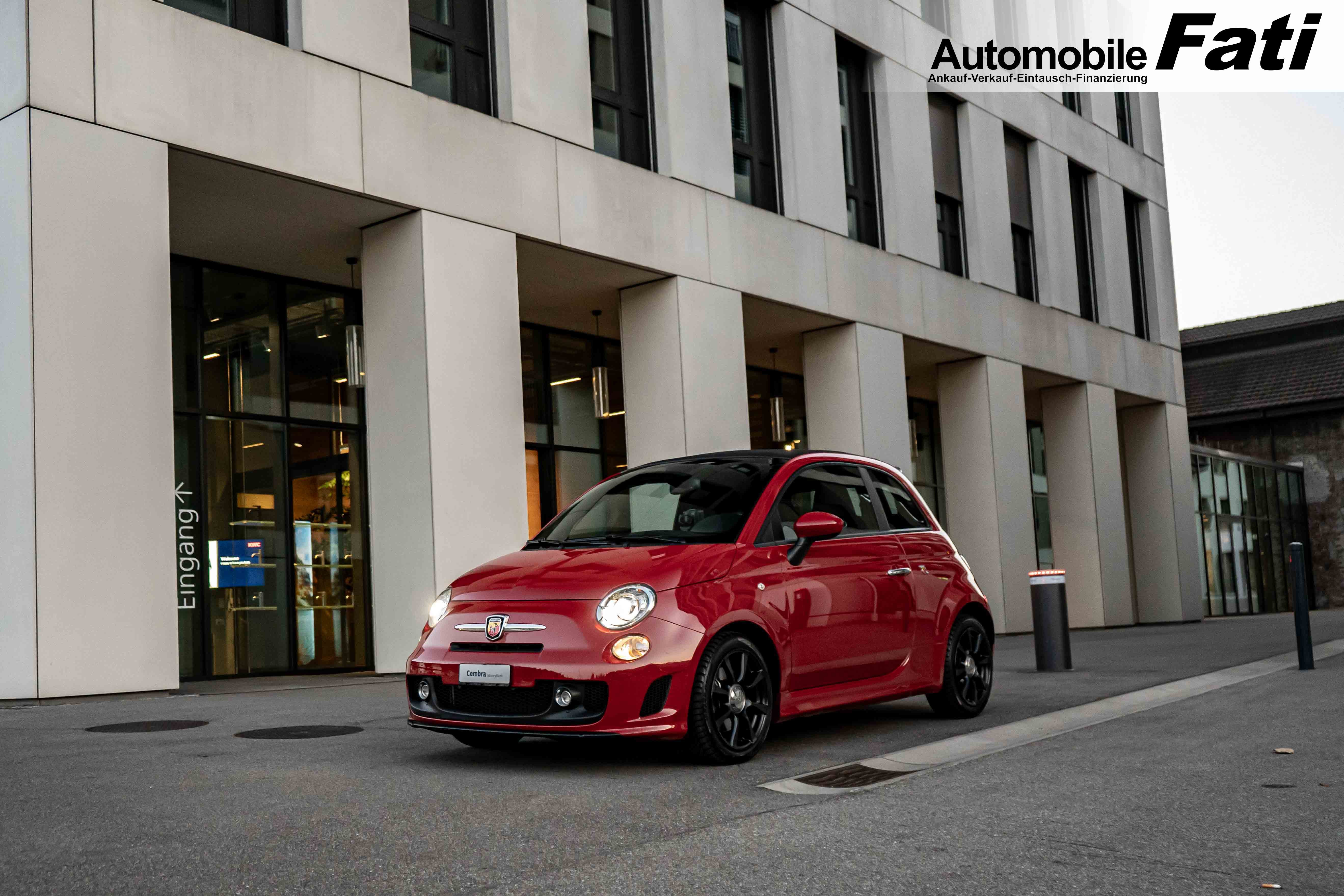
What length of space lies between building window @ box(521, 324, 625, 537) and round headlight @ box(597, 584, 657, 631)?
1098 centimetres

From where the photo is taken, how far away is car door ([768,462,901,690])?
21.6 ft

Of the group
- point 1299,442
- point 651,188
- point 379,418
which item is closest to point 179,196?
point 379,418

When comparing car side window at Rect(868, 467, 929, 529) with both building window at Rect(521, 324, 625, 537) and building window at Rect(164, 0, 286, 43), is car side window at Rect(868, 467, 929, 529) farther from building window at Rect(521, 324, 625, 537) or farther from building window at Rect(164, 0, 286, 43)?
building window at Rect(521, 324, 625, 537)

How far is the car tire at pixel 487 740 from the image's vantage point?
6008 millimetres

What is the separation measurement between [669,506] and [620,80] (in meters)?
10.7

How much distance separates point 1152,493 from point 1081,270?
223 inches

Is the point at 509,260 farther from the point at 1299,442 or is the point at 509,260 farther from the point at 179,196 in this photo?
the point at 1299,442

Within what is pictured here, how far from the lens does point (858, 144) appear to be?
68.1 feet

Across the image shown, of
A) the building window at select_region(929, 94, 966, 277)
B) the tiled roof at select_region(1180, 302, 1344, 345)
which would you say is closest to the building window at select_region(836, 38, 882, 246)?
the building window at select_region(929, 94, 966, 277)

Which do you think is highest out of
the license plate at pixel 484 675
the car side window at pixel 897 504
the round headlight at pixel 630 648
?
the car side window at pixel 897 504

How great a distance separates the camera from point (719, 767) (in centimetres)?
597

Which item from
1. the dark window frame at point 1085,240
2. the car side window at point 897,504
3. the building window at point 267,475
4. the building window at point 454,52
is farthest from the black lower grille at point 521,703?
the dark window frame at point 1085,240

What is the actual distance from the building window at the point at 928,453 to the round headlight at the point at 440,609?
19087 millimetres

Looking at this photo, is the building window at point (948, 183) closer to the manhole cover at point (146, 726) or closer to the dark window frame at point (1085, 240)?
the dark window frame at point (1085, 240)
